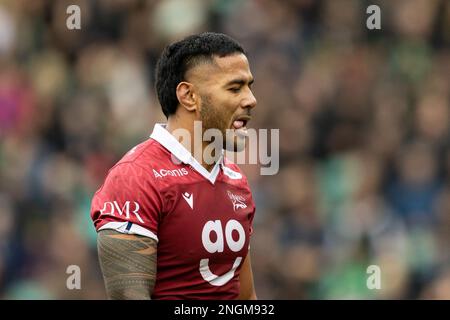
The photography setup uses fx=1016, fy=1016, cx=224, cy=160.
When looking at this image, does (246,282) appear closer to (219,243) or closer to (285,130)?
(219,243)

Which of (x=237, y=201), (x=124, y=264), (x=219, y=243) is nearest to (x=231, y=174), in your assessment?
(x=237, y=201)

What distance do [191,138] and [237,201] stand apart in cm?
39

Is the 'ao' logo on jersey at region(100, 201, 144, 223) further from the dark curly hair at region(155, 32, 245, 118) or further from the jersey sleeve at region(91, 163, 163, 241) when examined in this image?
the dark curly hair at region(155, 32, 245, 118)

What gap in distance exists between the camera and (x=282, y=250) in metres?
8.12

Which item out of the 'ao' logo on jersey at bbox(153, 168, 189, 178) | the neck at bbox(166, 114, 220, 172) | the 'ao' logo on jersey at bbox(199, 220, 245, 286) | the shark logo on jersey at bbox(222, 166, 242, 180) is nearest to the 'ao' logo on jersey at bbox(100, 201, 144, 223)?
the 'ao' logo on jersey at bbox(153, 168, 189, 178)

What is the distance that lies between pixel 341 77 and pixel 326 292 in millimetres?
2096

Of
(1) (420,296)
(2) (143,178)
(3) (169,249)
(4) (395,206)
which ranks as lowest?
(1) (420,296)

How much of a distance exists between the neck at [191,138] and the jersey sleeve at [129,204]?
0.32 metres

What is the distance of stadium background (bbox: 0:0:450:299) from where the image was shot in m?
8.05

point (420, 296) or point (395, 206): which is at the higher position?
point (395, 206)

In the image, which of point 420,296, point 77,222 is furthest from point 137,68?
point 420,296
